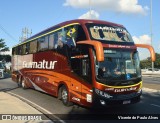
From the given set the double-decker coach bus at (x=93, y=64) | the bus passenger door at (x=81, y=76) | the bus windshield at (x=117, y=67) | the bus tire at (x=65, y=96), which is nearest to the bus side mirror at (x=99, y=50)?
the double-decker coach bus at (x=93, y=64)

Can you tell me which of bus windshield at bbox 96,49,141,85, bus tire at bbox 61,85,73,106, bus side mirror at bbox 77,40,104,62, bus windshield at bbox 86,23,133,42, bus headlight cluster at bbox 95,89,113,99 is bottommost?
bus tire at bbox 61,85,73,106

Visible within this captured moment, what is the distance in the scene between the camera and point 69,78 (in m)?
13.1

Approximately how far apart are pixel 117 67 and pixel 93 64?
95 centimetres

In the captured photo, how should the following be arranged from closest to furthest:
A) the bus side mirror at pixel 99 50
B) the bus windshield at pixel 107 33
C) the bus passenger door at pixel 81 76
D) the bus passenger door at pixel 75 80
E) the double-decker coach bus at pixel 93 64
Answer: the bus side mirror at pixel 99 50 → the double-decker coach bus at pixel 93 64 → the bus passenger door at pixel 81 76 → the bus windshield at pixel 107 33 → the bus passenger door at pixel 75 80

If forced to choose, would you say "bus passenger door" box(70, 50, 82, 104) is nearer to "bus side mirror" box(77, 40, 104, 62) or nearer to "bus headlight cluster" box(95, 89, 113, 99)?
"bus headlight cluster" box(95, 89, 113, 99)

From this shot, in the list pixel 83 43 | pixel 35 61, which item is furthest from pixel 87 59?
pixel 35 61

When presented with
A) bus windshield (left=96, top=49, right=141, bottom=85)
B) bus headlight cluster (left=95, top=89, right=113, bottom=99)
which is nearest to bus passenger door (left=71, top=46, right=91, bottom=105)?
bus headlight cluster (left=95, top=89, right=113, bottom=99)

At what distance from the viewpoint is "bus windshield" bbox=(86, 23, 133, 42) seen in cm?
1202

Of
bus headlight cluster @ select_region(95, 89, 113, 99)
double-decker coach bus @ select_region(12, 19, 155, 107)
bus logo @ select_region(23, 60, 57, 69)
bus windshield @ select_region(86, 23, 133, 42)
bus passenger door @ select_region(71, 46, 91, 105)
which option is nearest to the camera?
bus headlight cluster @ select_region(95, 89, 113, 99)

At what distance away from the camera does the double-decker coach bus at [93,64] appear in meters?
11.3

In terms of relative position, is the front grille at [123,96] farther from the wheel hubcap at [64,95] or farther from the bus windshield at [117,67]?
the wheel hubcap at [64,95]

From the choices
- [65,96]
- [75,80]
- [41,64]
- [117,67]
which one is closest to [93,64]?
[117,67]

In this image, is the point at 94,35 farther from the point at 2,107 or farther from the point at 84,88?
the point at 2,107

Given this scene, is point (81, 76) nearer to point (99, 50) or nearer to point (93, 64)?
point (93, 64)
